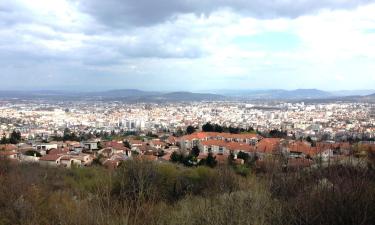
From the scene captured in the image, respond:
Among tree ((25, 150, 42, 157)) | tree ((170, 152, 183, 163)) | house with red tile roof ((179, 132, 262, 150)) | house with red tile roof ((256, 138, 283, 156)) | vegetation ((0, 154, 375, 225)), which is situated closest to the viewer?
vegetation ((0, 154, 375, 225))

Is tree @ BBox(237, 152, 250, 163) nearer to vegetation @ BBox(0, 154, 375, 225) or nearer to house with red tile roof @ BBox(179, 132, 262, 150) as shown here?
house with red tile roof @ BBox(179, 132, 262, 150)

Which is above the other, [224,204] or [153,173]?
[224,204]

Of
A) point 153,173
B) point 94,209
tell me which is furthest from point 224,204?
point 153,173

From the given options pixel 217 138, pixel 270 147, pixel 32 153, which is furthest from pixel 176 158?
pixel 217 138

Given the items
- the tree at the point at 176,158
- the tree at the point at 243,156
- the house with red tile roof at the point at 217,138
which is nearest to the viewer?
the tree at the point at 176,158

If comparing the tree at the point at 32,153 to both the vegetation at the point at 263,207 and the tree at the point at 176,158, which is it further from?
the vegetation at the point at 263,207

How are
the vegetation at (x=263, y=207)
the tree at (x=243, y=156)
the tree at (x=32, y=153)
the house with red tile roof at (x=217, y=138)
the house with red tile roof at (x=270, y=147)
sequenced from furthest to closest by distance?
the house with red tile roof at (x=217, y=138) < the tree at (x=32, y=153) < the tree at (x=243, y=156) < the house with red tile roof at (x=270, y=147) < the vegetation at (x=263, y=207)

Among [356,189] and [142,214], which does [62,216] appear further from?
[356,189]

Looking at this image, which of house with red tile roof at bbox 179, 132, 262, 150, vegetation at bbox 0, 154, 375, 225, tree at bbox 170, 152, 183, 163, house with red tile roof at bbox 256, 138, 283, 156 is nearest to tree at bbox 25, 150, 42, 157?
tree at bbox 170, 152, 183, 163

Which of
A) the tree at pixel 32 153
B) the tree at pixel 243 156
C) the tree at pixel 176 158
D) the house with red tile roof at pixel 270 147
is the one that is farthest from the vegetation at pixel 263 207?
the tree at pixel 32 153

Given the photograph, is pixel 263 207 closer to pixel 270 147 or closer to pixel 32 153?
pixel 270 147

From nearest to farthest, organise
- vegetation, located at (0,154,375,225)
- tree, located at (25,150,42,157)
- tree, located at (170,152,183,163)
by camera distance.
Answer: vegetation, located at (0,154,375,225), tree, located at (170,152,183,163), tree, located at (25,150,42,157)
